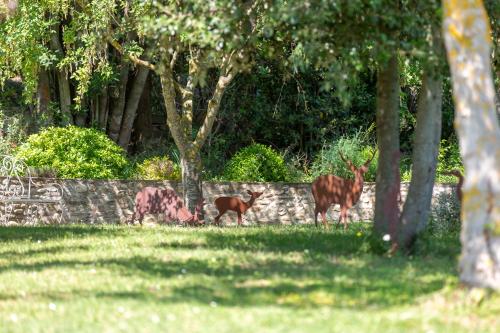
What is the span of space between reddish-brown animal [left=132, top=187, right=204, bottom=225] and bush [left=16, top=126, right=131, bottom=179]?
281cm

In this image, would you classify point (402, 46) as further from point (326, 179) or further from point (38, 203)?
point (38, 203)

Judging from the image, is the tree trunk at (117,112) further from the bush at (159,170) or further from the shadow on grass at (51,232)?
the shadow on grass at (51,232)

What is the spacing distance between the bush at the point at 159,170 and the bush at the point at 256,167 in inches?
53.6

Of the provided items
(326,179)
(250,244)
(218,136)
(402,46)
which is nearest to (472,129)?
(402,46)

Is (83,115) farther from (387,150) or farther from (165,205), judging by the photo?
(387,150)

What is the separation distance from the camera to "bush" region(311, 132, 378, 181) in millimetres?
22703

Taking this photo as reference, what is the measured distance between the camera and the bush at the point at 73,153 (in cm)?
2116

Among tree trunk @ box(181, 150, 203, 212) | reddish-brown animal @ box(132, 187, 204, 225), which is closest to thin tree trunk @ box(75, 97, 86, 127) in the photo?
tree trunk @ box(181, 150, 203, 212)

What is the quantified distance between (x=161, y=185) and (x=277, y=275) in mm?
10814

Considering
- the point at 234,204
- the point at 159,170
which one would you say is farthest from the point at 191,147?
the point at 159,170

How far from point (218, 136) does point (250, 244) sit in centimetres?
1230

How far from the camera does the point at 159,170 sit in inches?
861

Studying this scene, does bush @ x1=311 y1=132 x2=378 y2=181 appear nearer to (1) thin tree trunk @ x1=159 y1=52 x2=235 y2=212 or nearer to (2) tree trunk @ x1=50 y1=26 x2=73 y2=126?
(1) thin tree trunk @ x1=159 y1=52 x2=235 y2=212

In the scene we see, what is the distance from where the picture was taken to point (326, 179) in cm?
1739
